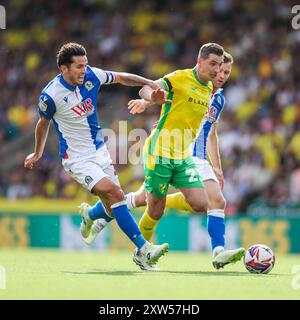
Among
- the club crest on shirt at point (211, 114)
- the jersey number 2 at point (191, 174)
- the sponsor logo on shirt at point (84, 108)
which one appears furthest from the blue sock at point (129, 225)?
the club crest on shirt at point (211, 114)

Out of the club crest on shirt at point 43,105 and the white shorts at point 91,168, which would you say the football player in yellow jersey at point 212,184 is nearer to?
the white shorts at point 91,168

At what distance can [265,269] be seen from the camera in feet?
30.1

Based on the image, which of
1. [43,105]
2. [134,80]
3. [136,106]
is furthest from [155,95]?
[43,105]

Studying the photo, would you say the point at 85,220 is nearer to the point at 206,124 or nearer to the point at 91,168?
the point at 91,168

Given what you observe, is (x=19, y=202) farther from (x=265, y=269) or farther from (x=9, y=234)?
(x=265, y=269)

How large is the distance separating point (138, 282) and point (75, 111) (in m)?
2.20

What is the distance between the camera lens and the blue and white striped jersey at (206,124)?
1020cm

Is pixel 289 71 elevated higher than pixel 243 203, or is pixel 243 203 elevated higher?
pixel 289 71

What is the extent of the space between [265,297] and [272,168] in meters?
10.3

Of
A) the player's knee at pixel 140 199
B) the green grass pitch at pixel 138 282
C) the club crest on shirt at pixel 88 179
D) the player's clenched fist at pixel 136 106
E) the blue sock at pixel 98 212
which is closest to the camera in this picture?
the green grass pitch at pixel 138 282

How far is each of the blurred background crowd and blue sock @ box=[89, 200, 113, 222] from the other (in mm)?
6442

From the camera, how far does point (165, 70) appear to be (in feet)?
67.5

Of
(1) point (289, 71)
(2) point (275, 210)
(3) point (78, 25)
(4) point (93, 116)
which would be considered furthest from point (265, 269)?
(3) point (78, 25)

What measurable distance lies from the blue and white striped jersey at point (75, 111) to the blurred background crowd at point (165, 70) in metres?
7.23
